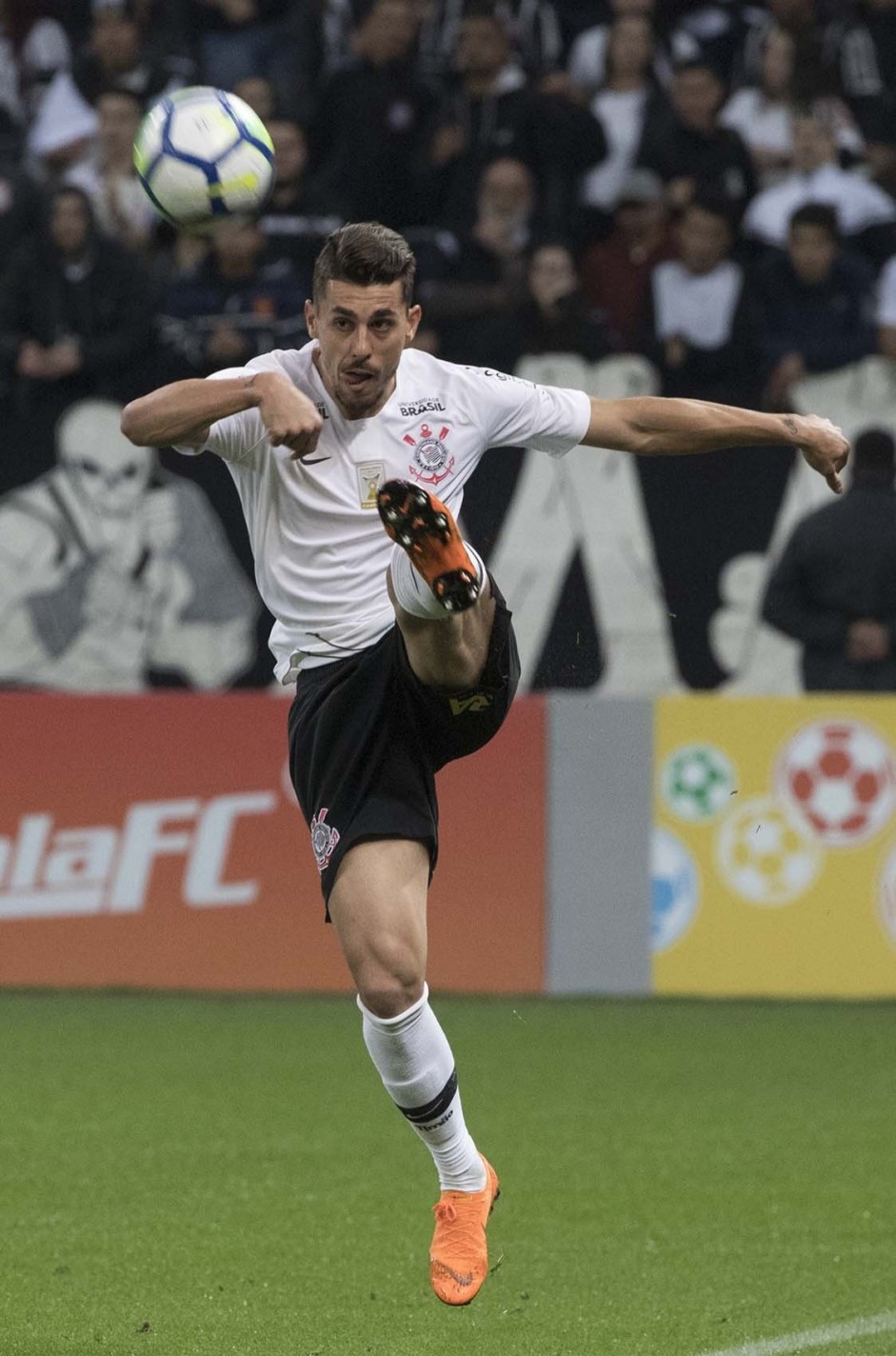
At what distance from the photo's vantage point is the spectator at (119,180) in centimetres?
1235

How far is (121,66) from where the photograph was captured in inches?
520

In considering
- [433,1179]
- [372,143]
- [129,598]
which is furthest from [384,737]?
[372,143]

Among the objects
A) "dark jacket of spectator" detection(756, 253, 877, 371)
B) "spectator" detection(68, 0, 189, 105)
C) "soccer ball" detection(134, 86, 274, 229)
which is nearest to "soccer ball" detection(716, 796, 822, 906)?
"dark jacket of spectator" detection(756, 253, 877, 371)

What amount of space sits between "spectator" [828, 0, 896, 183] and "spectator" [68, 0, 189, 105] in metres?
3.84

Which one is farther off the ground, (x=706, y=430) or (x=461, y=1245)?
(x=706, y=430)

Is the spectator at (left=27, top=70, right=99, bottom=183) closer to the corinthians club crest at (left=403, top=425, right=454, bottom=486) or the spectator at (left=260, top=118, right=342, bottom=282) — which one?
the spectator at (left=260, top=118, right=342, bottom=282)

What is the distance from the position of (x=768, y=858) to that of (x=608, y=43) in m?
5.23

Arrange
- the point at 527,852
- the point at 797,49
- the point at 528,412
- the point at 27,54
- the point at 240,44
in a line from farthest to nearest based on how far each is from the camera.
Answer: the point at 27,54 < the point at 240,44 < the point at 797,49 < the point at 527,852 < the point at 528,412

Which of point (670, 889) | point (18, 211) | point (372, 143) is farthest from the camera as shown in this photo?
→ point (372, 143)

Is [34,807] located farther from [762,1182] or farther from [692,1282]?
[692,1282]

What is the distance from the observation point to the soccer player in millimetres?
4863

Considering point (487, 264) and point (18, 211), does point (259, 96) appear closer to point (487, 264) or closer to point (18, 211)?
point (18, 211)

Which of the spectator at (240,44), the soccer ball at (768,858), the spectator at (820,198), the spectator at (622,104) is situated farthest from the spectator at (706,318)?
the spectator at (240,44)

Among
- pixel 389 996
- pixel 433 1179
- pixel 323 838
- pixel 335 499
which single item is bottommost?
pixel 433 1179
